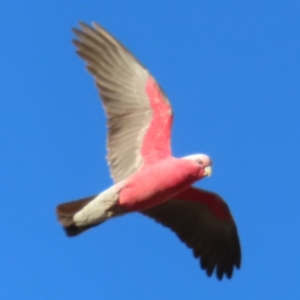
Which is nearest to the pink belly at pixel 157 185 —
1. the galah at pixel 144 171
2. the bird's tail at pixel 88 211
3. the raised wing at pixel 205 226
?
the galah at pixel 144 171

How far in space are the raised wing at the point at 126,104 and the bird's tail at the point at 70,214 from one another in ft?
2.92

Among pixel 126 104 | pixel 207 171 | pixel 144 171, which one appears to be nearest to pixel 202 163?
pixel 207 171

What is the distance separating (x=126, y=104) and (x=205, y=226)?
118 inches

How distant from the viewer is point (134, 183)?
1434 centimetres

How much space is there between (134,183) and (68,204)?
120 centimetres

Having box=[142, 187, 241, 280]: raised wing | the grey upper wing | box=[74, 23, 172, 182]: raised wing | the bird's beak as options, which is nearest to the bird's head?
the bird's beak

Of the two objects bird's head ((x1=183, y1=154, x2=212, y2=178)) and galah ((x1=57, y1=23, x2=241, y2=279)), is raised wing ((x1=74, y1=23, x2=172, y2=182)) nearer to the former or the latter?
galah ((x1=57, y1=23, x2=241, y2=279))

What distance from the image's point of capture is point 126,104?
15547 millimetres

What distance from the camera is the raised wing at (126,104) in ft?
50.0

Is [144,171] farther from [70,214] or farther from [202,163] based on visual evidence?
[70,214]

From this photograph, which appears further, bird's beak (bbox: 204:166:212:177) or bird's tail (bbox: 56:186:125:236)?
bird's beak (bbox: 204:166:212:177)

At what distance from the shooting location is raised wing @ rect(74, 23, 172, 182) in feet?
50.0

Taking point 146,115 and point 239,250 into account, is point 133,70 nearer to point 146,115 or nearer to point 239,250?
point 146,115

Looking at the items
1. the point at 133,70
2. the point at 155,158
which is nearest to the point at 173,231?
the point at 155,158
